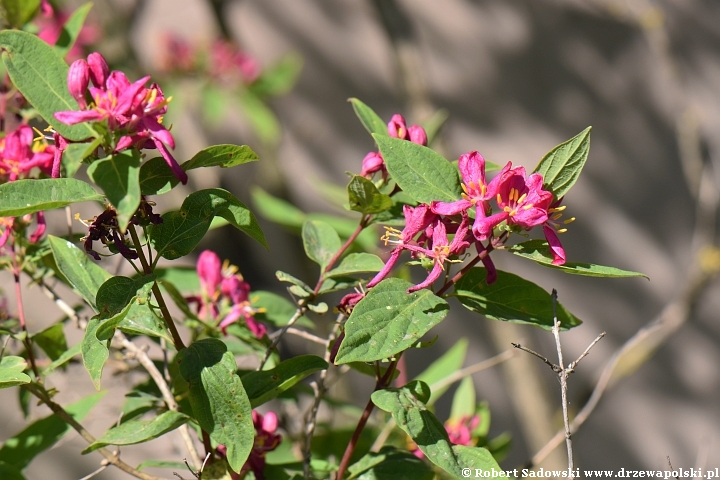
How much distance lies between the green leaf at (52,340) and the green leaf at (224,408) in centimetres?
31

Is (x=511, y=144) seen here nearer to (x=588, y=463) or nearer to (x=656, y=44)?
(x=656, y=44)

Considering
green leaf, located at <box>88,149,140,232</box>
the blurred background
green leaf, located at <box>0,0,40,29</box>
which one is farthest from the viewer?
the blurred background

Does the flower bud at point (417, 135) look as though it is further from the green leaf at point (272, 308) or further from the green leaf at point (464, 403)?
the green leaf at point (464, 403)

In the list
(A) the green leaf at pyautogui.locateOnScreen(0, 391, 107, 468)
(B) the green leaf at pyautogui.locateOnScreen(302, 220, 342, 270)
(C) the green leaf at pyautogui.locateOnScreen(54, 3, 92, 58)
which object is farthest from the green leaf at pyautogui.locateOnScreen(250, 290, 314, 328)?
(C) the green leaf at pyautogui.locateOnScreen(54, 3, 92, 58)

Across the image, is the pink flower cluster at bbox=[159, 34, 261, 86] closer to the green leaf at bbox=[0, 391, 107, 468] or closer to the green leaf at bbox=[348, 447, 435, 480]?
the green leaf at bbox=[0, 391, 107, 468]

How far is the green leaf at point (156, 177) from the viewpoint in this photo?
603 millimetres

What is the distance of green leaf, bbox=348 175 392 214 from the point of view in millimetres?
679

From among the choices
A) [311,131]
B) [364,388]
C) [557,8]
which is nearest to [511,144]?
[557,8]

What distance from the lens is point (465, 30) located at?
2.26 meters

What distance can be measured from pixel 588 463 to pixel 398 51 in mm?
1583

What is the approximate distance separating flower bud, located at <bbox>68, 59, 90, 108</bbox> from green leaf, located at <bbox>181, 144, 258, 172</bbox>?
0.35ft

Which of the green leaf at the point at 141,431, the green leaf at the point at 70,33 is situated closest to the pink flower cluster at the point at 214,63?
the green leaf at the point at 70,33

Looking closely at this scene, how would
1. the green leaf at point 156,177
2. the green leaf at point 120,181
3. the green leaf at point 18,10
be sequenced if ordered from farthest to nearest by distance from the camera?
the green leaf at point 18,10 < the green leaf at point 156,177 < the green leaf at point 120,181

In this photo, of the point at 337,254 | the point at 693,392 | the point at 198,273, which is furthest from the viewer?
the point at 693,392
